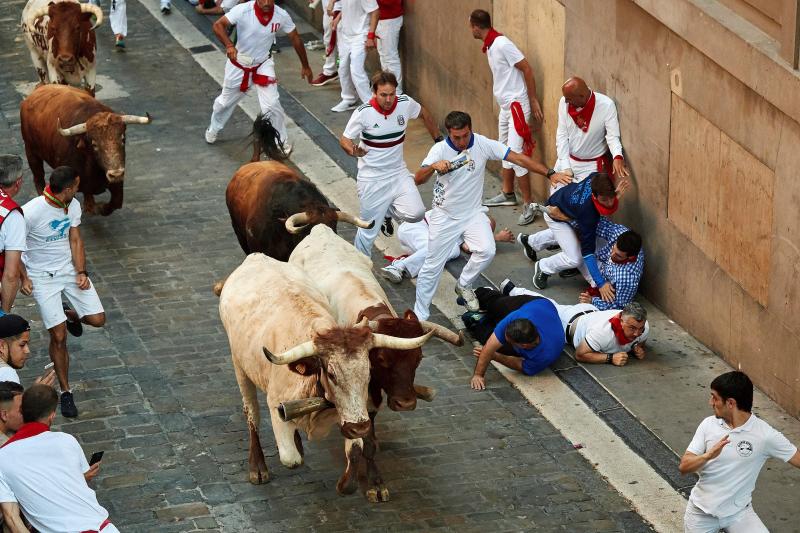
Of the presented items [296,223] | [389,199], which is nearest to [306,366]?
[296,223]

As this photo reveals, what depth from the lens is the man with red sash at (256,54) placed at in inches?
661

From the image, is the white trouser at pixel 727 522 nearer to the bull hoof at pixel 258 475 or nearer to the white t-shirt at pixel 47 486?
the bull hoof at pixel 258 475

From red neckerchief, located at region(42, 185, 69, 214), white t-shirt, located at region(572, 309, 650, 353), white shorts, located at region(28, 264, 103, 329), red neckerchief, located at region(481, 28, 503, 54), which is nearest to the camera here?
red neckerchief, located at region(42, 185, 69, 214)

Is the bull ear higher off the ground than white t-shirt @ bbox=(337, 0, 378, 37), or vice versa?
the bull ear

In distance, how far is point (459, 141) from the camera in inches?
497

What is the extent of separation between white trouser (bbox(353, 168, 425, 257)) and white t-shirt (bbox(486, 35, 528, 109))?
1692 mm

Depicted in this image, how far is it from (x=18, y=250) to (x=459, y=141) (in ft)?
12.8

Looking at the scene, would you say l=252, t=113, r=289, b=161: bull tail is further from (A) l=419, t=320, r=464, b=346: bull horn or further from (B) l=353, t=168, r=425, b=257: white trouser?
(A) l=419, t=320, r=464, b=346: bull horn

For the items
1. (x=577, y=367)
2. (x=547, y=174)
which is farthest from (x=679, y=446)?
(x=547, y=174)

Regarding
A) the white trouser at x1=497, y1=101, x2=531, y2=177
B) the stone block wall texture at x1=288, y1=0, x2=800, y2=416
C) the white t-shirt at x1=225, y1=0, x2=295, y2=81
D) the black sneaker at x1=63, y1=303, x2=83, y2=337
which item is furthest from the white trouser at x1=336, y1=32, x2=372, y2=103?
the black sneaker at x1=63, y1=303, x2=83, y2=337

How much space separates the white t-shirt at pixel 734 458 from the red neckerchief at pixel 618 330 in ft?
10.6

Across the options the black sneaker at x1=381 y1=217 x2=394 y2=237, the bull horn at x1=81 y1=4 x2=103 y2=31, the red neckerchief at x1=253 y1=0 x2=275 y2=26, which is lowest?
the black sneaker at x1=381 y1=217 x2=394 y2=237

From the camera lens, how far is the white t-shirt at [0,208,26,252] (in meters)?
10.9

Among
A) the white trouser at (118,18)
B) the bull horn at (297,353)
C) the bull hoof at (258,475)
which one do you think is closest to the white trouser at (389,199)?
the bull hoof at (258,475)
